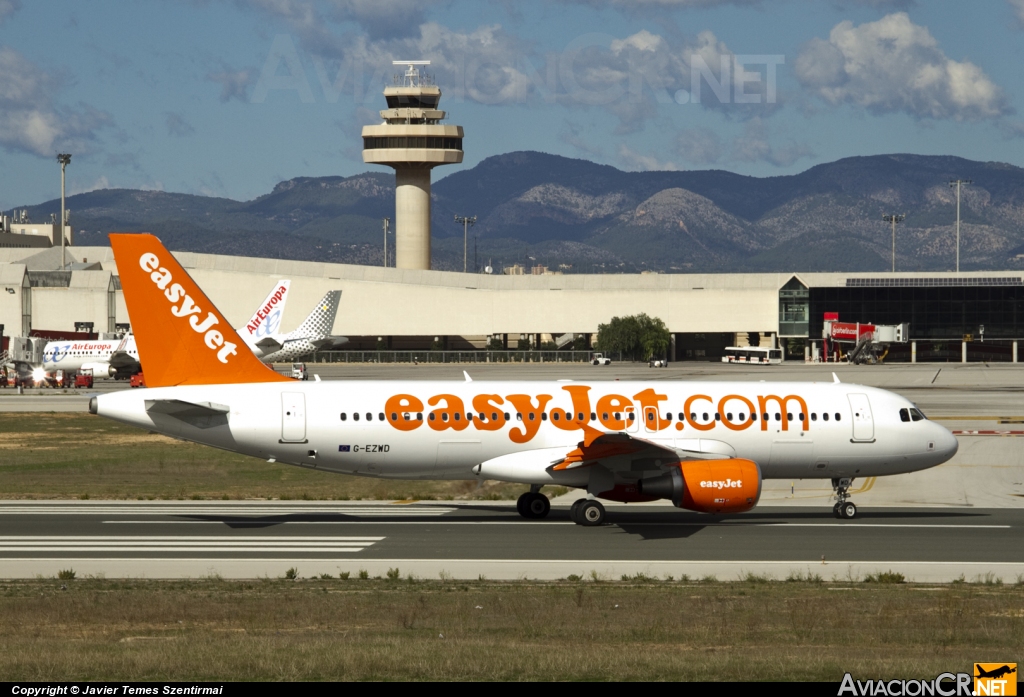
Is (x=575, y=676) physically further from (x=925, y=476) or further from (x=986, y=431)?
(x=986, y=431)

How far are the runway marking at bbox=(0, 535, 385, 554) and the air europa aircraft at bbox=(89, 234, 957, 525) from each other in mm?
2412

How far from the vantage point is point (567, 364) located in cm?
14900

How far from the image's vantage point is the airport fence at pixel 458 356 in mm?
156375

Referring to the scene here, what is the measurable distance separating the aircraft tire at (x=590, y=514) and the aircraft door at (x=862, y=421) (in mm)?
7434

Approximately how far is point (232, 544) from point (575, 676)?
1516cm

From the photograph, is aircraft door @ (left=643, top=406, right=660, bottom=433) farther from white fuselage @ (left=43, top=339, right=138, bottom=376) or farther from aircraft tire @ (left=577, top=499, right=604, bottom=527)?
white fuselage @ (left=43, top=339, right=138, bottom=376)

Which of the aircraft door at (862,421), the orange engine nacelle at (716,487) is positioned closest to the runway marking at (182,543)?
the orange engine nacelle at (716,487)

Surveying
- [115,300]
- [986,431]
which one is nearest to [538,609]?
[986,431]

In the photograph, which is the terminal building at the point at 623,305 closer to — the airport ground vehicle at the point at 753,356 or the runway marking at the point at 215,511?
the airport ground vehicle at the point at 753,356

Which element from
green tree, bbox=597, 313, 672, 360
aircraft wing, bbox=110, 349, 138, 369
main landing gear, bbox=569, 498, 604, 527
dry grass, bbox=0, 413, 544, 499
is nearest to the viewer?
main landing gear, bbox=569, 498, 604, 527

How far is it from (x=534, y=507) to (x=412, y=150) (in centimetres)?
15139

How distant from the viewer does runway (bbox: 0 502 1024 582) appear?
80.7ft

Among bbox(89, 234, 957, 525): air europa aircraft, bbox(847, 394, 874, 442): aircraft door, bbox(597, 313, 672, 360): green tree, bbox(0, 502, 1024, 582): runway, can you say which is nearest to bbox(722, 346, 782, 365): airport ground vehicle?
bbox(597, 313, 672, 360): green tree

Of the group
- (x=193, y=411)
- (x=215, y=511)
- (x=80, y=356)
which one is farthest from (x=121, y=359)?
(x=193, y=411)
